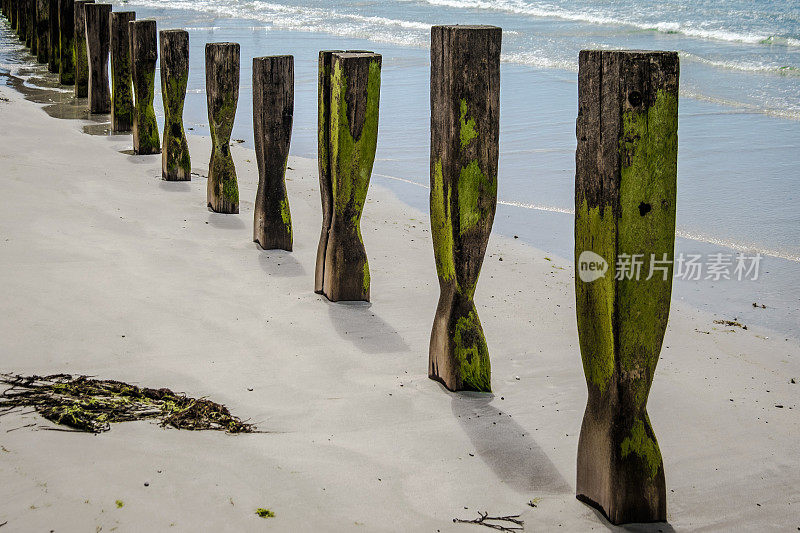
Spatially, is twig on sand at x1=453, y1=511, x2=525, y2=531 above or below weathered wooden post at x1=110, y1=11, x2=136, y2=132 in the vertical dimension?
below

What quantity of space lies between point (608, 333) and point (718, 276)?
3.64 meters

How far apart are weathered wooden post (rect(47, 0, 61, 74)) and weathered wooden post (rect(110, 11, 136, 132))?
5.39 meters

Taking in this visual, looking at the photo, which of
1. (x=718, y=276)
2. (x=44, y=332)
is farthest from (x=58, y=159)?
(x=718, y=276)

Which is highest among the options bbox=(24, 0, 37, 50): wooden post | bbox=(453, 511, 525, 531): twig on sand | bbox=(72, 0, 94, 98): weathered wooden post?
bbox=(24, 0, 37, 50): wooden post

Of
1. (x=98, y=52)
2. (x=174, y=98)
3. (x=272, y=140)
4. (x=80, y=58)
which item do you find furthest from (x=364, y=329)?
(x=80, y=58)

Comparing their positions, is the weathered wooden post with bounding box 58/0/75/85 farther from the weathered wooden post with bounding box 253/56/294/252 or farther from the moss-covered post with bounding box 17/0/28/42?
the weathered wooden post with bounding box 253/56/294/252

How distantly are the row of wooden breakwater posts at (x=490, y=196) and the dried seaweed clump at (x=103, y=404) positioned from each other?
1139 millimetres

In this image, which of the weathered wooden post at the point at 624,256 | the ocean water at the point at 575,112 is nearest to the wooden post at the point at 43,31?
the ocean water at the point at 575,112

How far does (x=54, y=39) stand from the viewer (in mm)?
14898

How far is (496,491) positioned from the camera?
3242mm

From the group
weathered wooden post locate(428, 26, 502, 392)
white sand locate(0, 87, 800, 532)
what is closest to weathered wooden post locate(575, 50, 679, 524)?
white sand locate(0, 87, 800, 532)

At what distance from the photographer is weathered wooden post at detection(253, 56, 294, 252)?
5.94 meters

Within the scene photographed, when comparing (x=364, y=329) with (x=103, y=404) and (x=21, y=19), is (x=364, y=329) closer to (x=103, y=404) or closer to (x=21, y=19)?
(x=103, y=404)

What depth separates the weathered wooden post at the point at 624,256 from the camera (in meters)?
2.81
